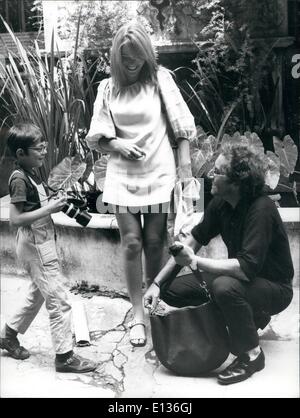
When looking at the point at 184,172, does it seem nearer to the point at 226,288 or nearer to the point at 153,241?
the point at 153,241

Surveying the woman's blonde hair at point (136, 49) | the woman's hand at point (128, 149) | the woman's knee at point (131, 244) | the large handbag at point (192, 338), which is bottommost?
the large handbag at point (192, 338)

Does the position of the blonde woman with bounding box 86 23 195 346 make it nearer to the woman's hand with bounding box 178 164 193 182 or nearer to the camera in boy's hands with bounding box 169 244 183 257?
the woman's hand with bounding box 178 164 193 182

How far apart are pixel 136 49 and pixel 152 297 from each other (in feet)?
3.91

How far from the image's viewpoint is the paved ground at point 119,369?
9.34 feet

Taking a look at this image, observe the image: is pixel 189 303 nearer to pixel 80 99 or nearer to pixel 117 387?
pixel 117 387

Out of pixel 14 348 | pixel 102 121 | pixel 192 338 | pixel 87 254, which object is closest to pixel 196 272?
pixel 192 338

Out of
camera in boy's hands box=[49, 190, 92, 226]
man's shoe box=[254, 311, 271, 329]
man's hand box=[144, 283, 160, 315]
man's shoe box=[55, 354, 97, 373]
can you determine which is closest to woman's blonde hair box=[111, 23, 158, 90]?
camera in boy's hands box=[49, 190, 92, 226]

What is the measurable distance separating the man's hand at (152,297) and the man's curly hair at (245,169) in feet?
2.06

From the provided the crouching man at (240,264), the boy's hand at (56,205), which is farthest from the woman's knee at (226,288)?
the boy's hand at (56,205)

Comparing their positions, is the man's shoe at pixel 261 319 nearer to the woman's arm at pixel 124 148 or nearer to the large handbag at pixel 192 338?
the large handbag at pixel 192 338

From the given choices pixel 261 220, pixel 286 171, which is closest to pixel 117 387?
pixel 261 220

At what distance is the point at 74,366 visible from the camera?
2.98 m
